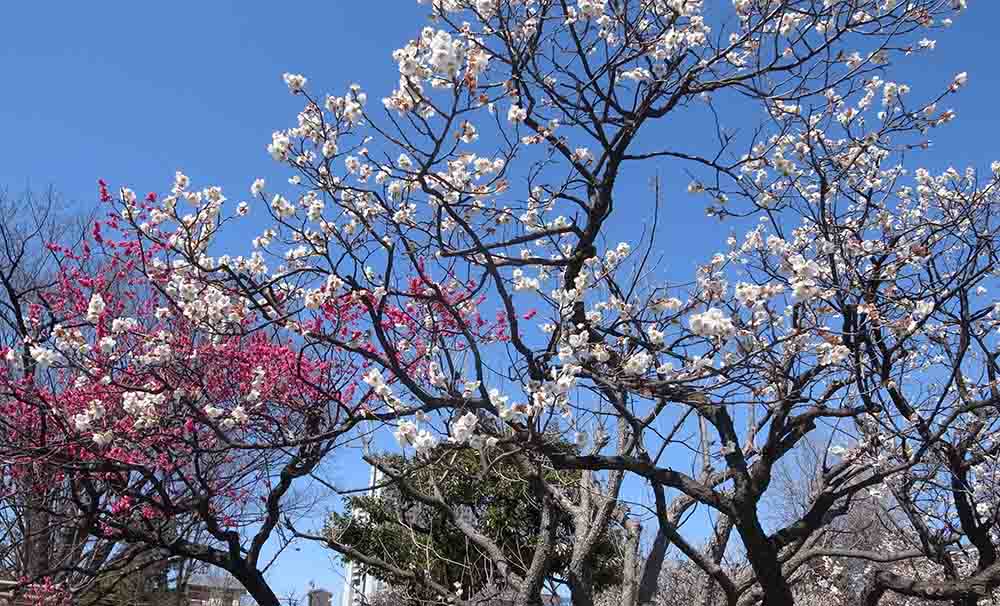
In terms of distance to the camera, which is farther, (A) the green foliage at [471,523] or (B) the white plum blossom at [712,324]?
(A) the green foliage at [471,523]

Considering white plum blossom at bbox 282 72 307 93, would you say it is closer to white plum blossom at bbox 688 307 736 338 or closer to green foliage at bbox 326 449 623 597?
white plum blossom at bbox 688 307 736 338

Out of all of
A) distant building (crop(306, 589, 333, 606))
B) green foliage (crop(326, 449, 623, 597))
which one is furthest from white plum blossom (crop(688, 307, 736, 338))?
distant building (crop(306, 589, 333, 606))

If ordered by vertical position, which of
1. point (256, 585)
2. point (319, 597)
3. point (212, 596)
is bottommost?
point (256, 585)

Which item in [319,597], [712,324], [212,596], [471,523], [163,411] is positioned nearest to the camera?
[712,324]

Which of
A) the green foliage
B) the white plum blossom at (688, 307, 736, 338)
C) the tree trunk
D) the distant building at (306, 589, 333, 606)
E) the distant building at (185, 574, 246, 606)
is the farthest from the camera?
the distant building at (185, 574, 246, 606)

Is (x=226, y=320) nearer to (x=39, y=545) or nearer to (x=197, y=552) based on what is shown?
(x=197, y=552)

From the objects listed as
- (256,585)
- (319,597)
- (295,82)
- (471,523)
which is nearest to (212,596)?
(319,597)

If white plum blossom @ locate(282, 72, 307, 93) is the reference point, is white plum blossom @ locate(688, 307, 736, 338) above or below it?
below

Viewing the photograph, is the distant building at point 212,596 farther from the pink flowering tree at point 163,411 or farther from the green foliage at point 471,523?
the pink flowering tree at point 163,411

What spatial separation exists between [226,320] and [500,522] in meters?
5.50

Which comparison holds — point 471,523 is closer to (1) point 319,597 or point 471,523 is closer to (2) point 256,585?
(2) point 256,585

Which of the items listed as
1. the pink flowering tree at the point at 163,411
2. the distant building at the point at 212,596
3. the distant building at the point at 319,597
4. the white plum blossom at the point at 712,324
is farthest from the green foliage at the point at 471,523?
the white plum blossom at the point at 712,324

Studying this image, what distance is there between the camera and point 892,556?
193 inches

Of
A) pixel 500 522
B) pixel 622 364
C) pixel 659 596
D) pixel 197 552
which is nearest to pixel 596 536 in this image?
pixel 622 364
